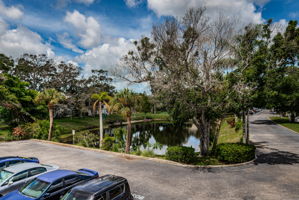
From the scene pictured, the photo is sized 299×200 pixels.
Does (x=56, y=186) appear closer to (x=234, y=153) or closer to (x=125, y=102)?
(x=234, y=153)

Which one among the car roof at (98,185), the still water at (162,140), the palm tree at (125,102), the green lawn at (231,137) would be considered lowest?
the still water at (162,140)

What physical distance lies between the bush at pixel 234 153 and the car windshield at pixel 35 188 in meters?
10.8

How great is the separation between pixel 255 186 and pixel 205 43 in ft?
28.8

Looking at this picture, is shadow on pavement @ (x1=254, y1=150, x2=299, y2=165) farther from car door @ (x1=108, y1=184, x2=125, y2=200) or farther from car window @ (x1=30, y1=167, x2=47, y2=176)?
car window @ (x1=30, y1=167, x2=47, y2=176)

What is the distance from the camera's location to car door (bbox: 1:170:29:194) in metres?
8.53

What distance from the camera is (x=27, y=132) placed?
25.0 meters

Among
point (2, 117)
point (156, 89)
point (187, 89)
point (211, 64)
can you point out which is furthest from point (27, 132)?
point (211, 64)

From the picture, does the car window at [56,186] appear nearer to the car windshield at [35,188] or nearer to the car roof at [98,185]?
the car windshield at [35,188]

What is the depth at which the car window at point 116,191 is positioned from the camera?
273 inches

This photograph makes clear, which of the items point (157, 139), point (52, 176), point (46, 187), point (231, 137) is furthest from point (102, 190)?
point (157, 139)

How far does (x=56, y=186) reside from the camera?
8008 mm

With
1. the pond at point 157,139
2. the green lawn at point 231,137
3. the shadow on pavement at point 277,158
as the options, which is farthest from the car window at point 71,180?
the green lawn at point 231,137

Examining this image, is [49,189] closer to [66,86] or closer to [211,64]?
[211,64]

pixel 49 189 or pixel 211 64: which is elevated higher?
pixel 211 64
